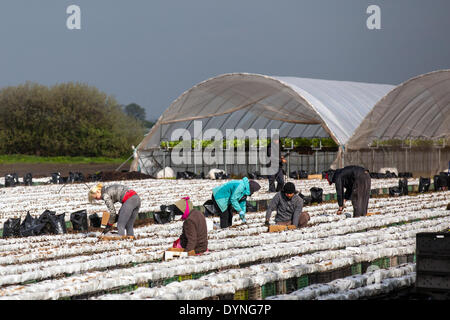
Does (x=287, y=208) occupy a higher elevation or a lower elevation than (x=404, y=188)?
higher

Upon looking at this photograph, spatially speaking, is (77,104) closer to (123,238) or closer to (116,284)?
(123,238)

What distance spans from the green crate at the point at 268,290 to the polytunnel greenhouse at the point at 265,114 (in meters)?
20.1

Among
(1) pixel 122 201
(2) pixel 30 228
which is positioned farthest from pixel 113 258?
(2) pixel 30 228

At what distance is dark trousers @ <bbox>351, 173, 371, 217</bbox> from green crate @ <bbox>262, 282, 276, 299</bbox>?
17.5 ft

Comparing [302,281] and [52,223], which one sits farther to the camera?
[52,223]

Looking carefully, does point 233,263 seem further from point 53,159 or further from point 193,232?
point 53,159

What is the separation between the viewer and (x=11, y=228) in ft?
36.3

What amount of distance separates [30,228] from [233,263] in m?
5.35

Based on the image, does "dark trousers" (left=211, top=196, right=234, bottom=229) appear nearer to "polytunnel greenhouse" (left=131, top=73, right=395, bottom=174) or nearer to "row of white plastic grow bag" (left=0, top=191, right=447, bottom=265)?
"row of white plastic grow bag" (left=0, top=191, right=447, bottom=265)

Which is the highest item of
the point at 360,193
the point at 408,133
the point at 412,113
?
the point at 412,113

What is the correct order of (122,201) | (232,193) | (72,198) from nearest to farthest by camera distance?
(122,201) → (232,193) → (72,198)

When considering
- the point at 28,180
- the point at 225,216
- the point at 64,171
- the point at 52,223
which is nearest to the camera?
the point at 225,216

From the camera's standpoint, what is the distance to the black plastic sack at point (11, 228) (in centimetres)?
1102

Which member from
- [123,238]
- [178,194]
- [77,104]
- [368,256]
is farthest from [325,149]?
[77,104]
